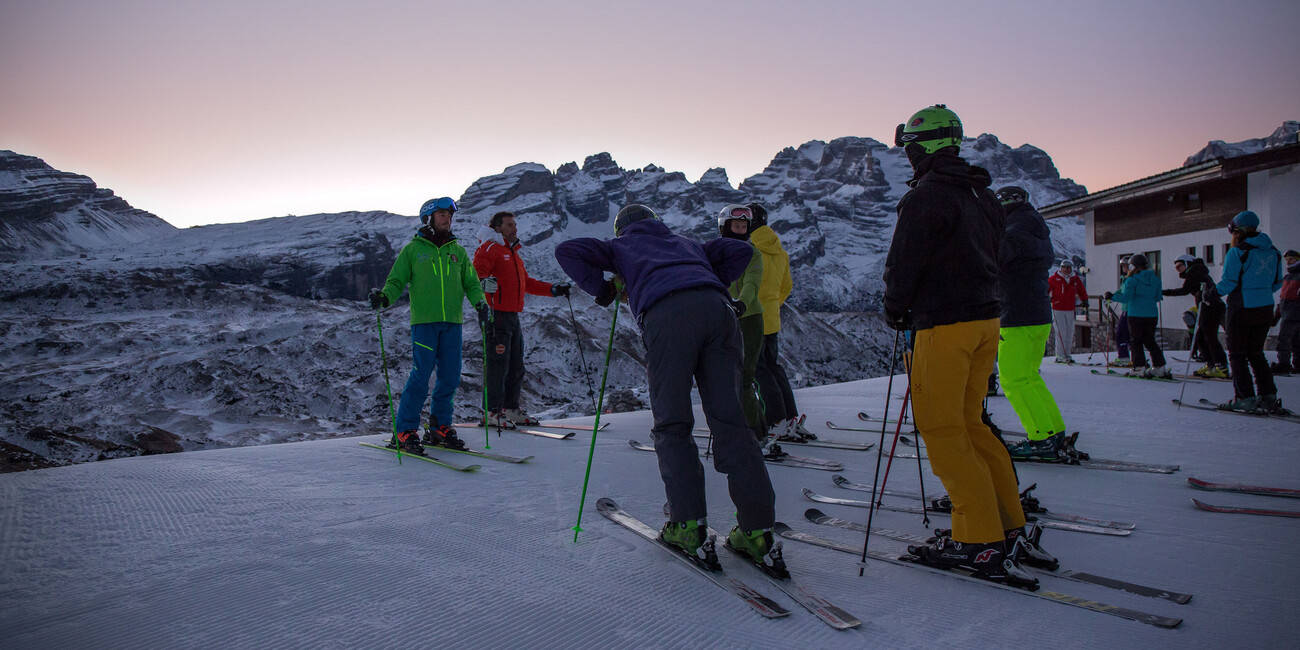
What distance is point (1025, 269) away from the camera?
14.1 feet

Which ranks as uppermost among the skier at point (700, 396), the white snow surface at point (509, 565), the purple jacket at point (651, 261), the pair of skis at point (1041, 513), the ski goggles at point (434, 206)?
the ski goggles at point (434, 206)

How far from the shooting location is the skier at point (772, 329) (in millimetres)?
5012

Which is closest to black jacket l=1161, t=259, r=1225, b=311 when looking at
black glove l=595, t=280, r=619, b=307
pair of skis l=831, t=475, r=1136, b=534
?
pair of skis l=831, t=475, r=1136, b=534

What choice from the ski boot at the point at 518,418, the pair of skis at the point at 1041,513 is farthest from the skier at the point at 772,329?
the ski boot at the point at 518,418

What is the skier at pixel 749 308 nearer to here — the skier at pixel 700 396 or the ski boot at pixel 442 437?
the skier at pixel 700 396

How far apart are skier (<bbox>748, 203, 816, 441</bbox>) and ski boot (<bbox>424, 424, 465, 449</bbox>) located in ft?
7.89

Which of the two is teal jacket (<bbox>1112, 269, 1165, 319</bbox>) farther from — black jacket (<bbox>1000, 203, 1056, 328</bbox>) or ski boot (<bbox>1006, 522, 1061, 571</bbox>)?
ski boot (<bbox>1006, 522, 1061, 571</bbox>)

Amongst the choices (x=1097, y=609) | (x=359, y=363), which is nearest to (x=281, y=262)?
(x=359, y=363)

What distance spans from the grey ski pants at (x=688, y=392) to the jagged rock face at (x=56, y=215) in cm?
9060

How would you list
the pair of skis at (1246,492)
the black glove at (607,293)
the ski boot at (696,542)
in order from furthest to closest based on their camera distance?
the pair of skis at (1246,492), the black glove at (607,293), the ski boot at (696,542)

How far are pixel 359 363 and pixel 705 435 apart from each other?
15935mm

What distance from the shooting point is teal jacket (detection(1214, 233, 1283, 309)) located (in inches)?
231

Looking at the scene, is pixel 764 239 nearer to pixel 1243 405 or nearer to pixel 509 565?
pixel 509 565

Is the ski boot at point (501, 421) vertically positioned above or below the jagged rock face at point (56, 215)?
below
